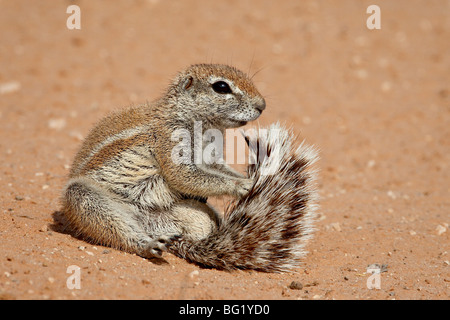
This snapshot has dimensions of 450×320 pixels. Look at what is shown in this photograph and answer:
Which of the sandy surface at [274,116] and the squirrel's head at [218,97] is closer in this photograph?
the sandy surface at [274,116]

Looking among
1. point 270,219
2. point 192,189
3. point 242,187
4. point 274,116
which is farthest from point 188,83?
point 274,116

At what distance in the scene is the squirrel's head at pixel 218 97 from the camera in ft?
18.2

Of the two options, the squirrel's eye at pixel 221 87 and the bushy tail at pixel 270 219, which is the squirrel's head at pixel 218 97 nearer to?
the squirrel's eye at pixel 221 87

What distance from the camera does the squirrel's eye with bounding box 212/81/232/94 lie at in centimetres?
559

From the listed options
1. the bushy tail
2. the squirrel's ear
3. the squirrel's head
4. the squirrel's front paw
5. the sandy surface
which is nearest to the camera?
the sandy surface

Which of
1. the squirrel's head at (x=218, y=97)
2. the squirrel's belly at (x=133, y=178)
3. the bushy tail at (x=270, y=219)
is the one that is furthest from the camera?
the squirrel's head at (x=218, y=97)

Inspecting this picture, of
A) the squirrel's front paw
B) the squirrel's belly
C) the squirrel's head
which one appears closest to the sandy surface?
the squirrel's belly

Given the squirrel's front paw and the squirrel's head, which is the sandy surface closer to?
the squirrel's front paw

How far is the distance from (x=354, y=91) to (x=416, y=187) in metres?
4.03

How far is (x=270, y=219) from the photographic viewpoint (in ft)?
16.7

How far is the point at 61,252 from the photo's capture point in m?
4.89

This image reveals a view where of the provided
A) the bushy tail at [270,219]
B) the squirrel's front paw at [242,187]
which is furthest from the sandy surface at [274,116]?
the squirrel's front paw at [242,187]

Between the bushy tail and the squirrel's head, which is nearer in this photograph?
the bushy tail

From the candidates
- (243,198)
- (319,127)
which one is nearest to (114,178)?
(243,198)
